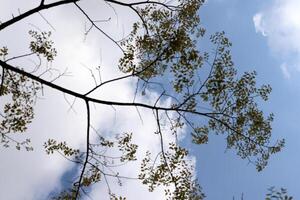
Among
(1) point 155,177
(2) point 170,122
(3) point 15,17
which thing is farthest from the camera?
(2) point 170,122

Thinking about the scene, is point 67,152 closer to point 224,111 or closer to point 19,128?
point 19,128

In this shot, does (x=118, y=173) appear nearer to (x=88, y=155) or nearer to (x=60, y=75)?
(x=88, y=155)

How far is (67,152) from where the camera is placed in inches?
461

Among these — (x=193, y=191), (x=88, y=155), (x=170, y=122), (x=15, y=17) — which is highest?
(x=15, y=17)

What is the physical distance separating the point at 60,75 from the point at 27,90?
4.94 ft

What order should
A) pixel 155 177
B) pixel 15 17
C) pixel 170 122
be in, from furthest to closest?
pixel 170 122
pixel 155 177
pixel 15 17

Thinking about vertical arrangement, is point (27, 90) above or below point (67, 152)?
above

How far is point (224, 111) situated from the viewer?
1183 cm

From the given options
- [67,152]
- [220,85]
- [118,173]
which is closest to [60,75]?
[67,152]

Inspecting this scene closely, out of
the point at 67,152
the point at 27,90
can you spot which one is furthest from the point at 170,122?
the point at 27,90

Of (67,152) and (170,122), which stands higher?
(170,122)

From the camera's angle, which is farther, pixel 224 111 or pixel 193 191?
pixel 224 111

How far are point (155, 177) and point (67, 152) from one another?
263 centimetres

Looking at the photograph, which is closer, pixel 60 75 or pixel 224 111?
pixel 60 75
